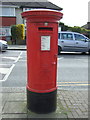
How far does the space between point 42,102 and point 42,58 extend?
872 millimetres

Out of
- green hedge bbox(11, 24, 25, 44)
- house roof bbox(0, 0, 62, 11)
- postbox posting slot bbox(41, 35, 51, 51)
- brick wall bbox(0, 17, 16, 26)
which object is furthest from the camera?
house roof bbox(0, 0, 62, 11)

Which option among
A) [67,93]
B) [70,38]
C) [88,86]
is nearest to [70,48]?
[70,38]

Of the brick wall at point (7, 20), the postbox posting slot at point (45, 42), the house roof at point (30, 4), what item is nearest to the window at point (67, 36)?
Result: the postbox posting slot at point (45, 42)

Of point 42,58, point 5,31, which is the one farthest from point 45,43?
point 5,31

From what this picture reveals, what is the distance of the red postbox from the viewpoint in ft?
8.33

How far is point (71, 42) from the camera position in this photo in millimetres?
11406

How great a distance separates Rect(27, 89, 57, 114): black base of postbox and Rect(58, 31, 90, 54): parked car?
28.8 feet

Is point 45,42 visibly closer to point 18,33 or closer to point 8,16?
point 18,33

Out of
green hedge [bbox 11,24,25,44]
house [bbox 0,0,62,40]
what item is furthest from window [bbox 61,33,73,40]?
house [bbox 0,0,62,40]

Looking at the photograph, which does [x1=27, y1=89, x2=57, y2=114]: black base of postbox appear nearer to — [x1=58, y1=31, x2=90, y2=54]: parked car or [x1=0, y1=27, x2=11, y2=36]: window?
[x1=58, y1=31, x2=90, y2=54]: parked car

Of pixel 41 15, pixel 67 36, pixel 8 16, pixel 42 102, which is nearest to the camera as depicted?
pixel 41 15

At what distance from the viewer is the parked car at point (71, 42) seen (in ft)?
37.3

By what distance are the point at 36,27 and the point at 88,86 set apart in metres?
2.95

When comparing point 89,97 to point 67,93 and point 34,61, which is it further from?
point 34,61
